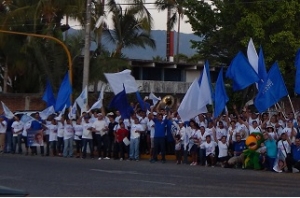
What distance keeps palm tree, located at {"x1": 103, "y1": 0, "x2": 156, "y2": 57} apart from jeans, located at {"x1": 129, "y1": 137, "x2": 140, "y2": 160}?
18241mm

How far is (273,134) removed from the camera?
2283 cm

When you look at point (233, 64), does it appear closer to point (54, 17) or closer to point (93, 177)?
point (93, 177)

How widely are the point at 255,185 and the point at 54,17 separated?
93.0 ft

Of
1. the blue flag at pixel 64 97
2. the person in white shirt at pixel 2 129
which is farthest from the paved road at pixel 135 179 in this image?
the person in white shirt at pixel 2 129

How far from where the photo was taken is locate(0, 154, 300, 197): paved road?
1571 cm

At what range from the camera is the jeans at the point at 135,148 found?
26203 millimetres

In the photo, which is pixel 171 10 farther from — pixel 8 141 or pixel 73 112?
pixel 73 112

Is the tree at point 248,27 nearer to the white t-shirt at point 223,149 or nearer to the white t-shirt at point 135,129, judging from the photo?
the white t-shirt at point 135,129

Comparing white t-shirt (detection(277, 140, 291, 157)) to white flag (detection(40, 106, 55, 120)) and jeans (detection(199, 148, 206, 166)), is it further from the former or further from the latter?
white flag (detection(40, 106, 55, 120))

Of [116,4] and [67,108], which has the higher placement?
[116,4]

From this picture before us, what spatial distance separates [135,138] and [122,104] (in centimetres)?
164

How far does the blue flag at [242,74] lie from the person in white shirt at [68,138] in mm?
6492

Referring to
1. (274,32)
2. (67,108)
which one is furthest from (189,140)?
(274,32)

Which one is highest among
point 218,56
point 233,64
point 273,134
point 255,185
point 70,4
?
point 70,4
